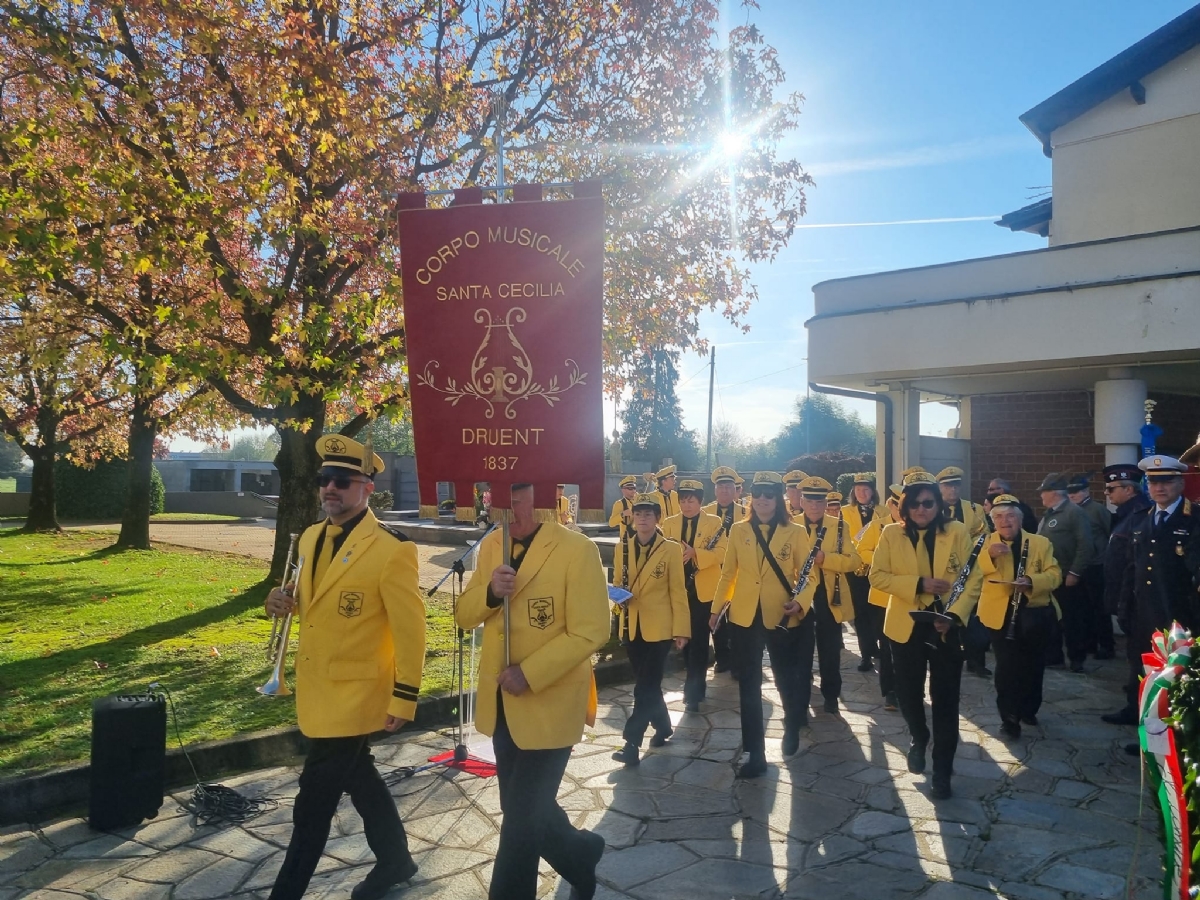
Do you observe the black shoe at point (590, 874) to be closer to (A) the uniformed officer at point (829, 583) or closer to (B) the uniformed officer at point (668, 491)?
(A) the uniformed officer at point (829, 583)

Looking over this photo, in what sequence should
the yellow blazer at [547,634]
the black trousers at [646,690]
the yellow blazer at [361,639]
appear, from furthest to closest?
1. the black trousers at [646,690]
2. the yellow blazer at [361,639]
3. the yellow blazer at [547,634]

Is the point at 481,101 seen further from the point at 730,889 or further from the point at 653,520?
the point at 730,889

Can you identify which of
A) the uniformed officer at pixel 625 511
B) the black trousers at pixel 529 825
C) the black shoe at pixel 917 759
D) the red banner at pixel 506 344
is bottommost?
the black shoe at pixel 917 759

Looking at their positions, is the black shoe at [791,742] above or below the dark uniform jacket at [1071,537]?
below

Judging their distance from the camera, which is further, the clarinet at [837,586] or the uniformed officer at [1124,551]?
the clarinet at [837,586]

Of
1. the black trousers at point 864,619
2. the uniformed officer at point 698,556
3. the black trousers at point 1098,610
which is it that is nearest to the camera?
the uniformed officer at point 698,556

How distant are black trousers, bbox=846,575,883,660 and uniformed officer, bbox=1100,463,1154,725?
87.5 inches

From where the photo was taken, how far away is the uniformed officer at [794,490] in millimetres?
10477

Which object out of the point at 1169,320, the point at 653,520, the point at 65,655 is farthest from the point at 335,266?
the point at 1169,320

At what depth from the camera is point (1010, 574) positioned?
25.2 feet

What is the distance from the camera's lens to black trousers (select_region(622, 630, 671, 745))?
21.7ft

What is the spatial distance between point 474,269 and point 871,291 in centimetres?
1082

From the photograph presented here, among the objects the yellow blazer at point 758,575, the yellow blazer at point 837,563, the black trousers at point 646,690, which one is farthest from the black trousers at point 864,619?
the black trousers at point 646,690

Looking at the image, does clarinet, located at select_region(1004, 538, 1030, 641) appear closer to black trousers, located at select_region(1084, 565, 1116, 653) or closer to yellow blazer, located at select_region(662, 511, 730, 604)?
yellow blazer, located at select_region(662, 511, 730, 604)
